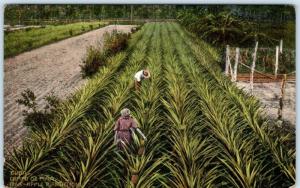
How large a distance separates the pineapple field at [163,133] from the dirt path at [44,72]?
18 centimetres

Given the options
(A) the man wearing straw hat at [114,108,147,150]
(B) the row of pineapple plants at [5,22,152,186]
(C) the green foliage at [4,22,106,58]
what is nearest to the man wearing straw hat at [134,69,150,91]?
(B) the row of pineapple plants at [5,22,152,186]

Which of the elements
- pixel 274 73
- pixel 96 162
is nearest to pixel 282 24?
pixel 274 73

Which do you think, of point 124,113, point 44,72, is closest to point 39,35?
point 44,72

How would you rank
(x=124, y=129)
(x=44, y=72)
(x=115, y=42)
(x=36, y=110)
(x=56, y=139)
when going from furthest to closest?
(x=115, y=42) < (x=44, y=72) < (x=36, y=110) < (x=124, y=129) < (x=56, y=139)

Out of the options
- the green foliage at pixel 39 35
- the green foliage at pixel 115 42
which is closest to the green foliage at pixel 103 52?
the green foliage at pixel 115 42

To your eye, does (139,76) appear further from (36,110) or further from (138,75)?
(36,110)

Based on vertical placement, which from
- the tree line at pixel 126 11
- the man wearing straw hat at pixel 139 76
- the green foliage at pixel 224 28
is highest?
the tree line at pixel 126 11

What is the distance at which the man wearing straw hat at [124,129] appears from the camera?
502cm

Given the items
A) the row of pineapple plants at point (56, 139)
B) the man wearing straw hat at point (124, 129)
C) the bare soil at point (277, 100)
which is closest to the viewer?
the row of pineapple plants at point (56, 139)

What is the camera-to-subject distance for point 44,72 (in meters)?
5.34

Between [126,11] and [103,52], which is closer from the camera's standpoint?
[126,11]

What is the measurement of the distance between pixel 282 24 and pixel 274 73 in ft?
1.62

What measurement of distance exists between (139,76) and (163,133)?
637 mm

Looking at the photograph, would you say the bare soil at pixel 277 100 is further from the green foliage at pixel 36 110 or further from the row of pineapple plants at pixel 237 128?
the green foliage at pixel 36 110
